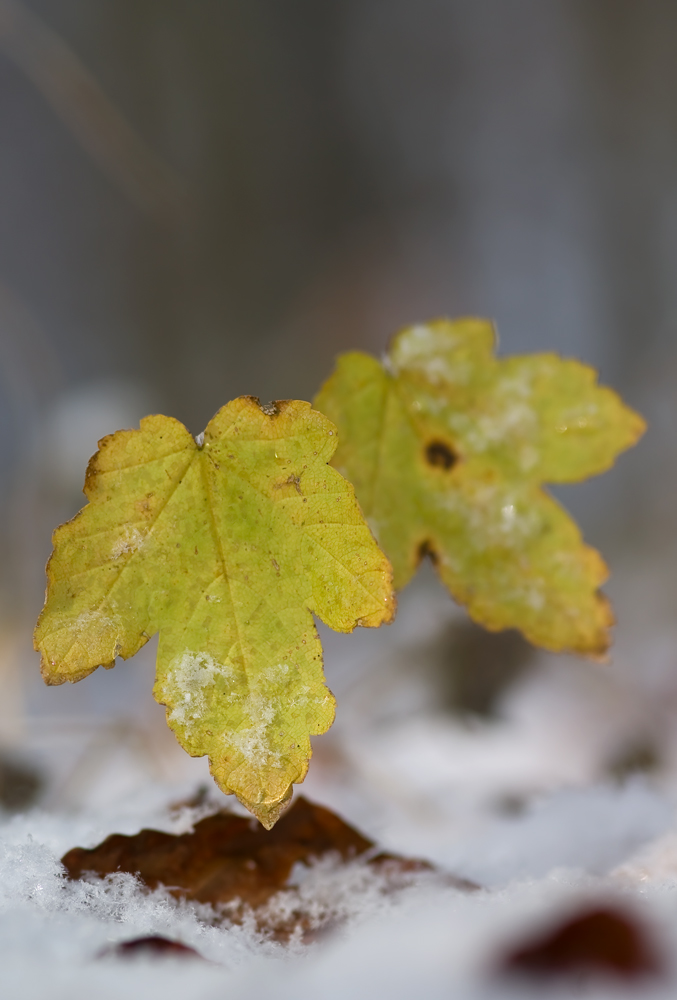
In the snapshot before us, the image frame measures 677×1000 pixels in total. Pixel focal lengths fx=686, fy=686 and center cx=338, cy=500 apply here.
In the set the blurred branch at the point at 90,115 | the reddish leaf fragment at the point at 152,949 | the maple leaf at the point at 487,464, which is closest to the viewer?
the reddish leaf fragment at the point at 152,949

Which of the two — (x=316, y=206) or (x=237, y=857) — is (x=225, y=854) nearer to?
(x=237, y=857)

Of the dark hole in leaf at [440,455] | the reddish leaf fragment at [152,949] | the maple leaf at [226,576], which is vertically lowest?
the reddish leaf fragment at [152,949]

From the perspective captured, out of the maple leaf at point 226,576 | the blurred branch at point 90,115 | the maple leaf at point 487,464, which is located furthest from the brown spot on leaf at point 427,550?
the blurred branch at point 90,115

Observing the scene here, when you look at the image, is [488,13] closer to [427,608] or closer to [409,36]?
[409,36]

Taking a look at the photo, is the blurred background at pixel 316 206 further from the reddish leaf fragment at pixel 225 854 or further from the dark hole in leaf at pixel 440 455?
the reddish leaf fragment at pixel 225 854

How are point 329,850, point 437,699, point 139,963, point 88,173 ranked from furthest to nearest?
point 88,173
point 437,699
point 329,850
point 139,963

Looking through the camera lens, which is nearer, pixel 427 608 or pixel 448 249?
pixel 427 608

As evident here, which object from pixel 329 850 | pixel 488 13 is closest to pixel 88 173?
pixel 488 13
